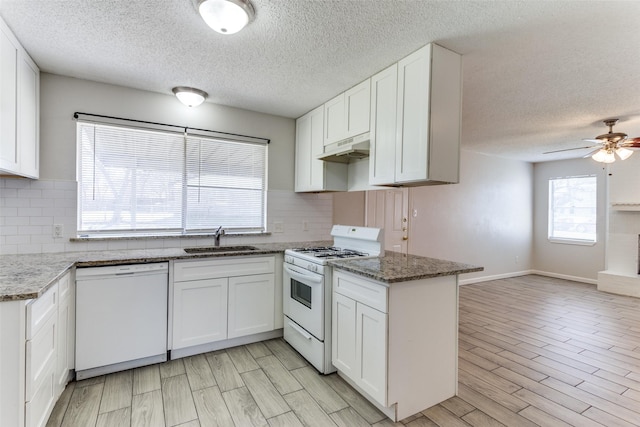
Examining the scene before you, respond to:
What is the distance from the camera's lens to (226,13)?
5.61 ft

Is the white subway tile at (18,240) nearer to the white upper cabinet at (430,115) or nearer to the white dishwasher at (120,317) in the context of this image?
the white dishwasher at (120,317)

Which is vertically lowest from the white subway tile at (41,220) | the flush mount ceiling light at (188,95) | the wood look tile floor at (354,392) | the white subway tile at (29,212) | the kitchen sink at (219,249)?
the wood look tile floor at (354,392)

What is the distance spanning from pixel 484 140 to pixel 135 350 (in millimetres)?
5191

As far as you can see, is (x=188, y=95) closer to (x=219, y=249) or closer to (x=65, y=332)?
(x=219, y=249)

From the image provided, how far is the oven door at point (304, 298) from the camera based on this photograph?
252 cm

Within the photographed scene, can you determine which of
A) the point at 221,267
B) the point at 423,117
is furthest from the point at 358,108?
the point at 221,267

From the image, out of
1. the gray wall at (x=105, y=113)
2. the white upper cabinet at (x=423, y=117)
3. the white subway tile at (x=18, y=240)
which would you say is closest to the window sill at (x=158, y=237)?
the white subway tile at (x=18, y=240)

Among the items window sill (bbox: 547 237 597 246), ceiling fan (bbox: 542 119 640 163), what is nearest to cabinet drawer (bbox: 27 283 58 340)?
ceiling fan (bbox: 542 119 640 163)

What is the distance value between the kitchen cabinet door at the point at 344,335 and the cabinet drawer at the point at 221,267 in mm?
943

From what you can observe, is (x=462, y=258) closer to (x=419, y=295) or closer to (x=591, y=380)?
(x=591, y=380)

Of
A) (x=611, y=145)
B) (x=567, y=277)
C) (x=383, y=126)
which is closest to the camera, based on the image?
(x=383, y=126)

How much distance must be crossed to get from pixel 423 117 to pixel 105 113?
2811mm

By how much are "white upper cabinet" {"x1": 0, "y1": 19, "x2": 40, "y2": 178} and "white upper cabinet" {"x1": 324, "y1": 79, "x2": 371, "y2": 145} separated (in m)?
2.44

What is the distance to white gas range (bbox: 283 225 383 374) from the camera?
98.2 inches
